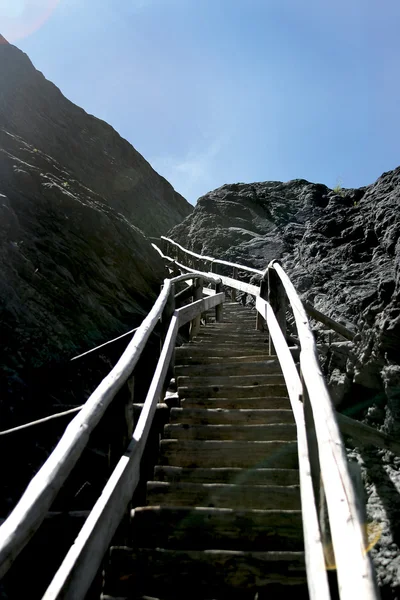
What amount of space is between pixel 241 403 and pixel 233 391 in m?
0.30

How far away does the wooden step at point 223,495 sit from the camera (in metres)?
3.36

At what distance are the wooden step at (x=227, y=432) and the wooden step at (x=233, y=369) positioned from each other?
4.41 ft

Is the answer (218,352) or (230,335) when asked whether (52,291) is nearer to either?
(230,335)

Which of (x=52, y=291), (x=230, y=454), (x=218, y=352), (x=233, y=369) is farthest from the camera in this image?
(x=52, y=291)

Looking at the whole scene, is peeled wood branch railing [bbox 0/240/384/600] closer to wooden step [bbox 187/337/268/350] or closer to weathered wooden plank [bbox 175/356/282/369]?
weathered wooden plank [bbox 175/356/282/369]

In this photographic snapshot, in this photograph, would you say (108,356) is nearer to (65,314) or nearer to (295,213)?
(65,314)

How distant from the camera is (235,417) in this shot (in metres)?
4.46

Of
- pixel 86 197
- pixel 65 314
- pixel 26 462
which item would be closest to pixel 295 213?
pixel 86 197

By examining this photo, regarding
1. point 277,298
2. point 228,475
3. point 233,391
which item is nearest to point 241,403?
point 233,391

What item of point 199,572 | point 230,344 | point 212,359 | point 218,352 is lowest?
point 199,572

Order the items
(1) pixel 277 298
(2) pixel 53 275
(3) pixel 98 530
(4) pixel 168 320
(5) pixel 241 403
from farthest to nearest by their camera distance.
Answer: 1. (2) pixel 53 275
2. (1) pixel 277 298
3. (4) pixel 168 320
4. (5) pixel 241 403
5. (3) pixel 98 530

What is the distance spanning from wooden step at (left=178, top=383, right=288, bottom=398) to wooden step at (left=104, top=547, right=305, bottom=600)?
7.54 feet

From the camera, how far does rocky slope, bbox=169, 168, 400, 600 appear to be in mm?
6027

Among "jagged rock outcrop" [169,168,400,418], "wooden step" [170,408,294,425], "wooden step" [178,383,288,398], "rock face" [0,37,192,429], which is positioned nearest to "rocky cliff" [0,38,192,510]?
"rock face" [0,37,192,429]
